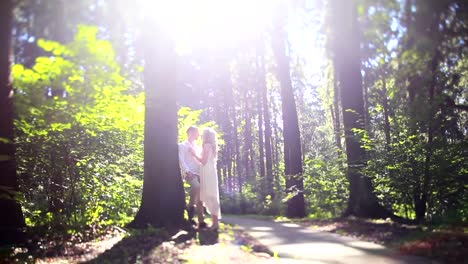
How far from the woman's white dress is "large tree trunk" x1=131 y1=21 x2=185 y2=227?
0.77 metres

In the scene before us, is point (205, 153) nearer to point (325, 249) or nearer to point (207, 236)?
point (207, 236)

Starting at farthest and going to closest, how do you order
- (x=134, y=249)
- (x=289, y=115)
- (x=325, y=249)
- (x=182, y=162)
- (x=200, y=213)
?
1. (x=289, y=115)
2. (x=182, y=162)
3. (x=200, y=213)
4. (x=325, y=249)
5. (x=134, y=249)

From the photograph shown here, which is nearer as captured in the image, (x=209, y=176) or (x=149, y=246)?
(x=149, y=246)

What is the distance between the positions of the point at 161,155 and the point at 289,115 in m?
→ 11.7

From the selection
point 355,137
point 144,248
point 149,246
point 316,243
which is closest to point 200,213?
point 316,243

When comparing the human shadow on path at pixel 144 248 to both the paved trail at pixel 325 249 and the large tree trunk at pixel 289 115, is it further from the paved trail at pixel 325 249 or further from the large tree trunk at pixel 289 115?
the large tree trunk at pixel 289 115

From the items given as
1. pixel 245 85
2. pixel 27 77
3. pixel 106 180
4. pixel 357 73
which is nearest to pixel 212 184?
pixel 106 180

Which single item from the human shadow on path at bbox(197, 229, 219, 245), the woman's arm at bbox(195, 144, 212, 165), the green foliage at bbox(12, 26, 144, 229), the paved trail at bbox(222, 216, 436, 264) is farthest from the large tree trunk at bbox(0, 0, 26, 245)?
the paved trail at bbox(222, 216, 436, 264)

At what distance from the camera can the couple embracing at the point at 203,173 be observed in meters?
8.30

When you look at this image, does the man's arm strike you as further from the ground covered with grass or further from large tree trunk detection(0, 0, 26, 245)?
large tree trunk detection(0, 0, 26, 245)

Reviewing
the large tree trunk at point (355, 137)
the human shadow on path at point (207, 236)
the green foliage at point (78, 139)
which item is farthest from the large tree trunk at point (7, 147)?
the large tree trunk at point (355, 137)

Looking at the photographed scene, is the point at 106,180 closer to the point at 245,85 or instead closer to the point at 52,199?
the point at 52,199

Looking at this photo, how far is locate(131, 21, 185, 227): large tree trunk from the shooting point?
24.2ft

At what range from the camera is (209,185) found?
27.5 ft
